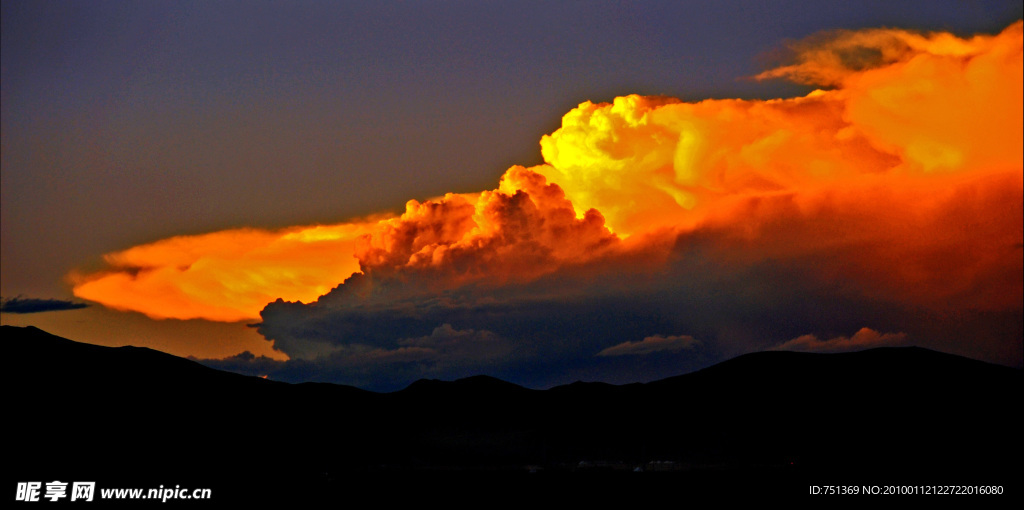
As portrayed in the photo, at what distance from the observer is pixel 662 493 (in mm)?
191750

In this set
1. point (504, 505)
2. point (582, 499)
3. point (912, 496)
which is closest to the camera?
point (504, 505)

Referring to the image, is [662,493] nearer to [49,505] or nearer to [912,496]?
[912,496]

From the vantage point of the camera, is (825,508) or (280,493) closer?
(825,508)

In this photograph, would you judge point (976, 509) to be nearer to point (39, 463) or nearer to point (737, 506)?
point (737, 506)

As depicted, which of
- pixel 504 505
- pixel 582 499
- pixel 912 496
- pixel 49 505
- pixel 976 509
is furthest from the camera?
pixel 912 496

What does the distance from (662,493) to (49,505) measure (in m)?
105

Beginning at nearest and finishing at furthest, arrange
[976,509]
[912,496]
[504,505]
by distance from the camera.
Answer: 1. [976,509]
2. [504,505]
3. [912,496]

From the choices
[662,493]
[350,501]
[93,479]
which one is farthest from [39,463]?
[662,493]

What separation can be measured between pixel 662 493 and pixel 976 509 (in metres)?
55.8

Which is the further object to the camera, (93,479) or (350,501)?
(93,479)

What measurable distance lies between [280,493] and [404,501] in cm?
2866

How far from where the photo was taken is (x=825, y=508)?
162 metres

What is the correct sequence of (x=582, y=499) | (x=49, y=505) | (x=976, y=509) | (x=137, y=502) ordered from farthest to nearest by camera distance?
(x=582, y=499), (x=976, y=509), (x=137, y=502), (x=49, y=505)

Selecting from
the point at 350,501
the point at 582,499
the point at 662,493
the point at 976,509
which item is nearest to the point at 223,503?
the point at 350,501
